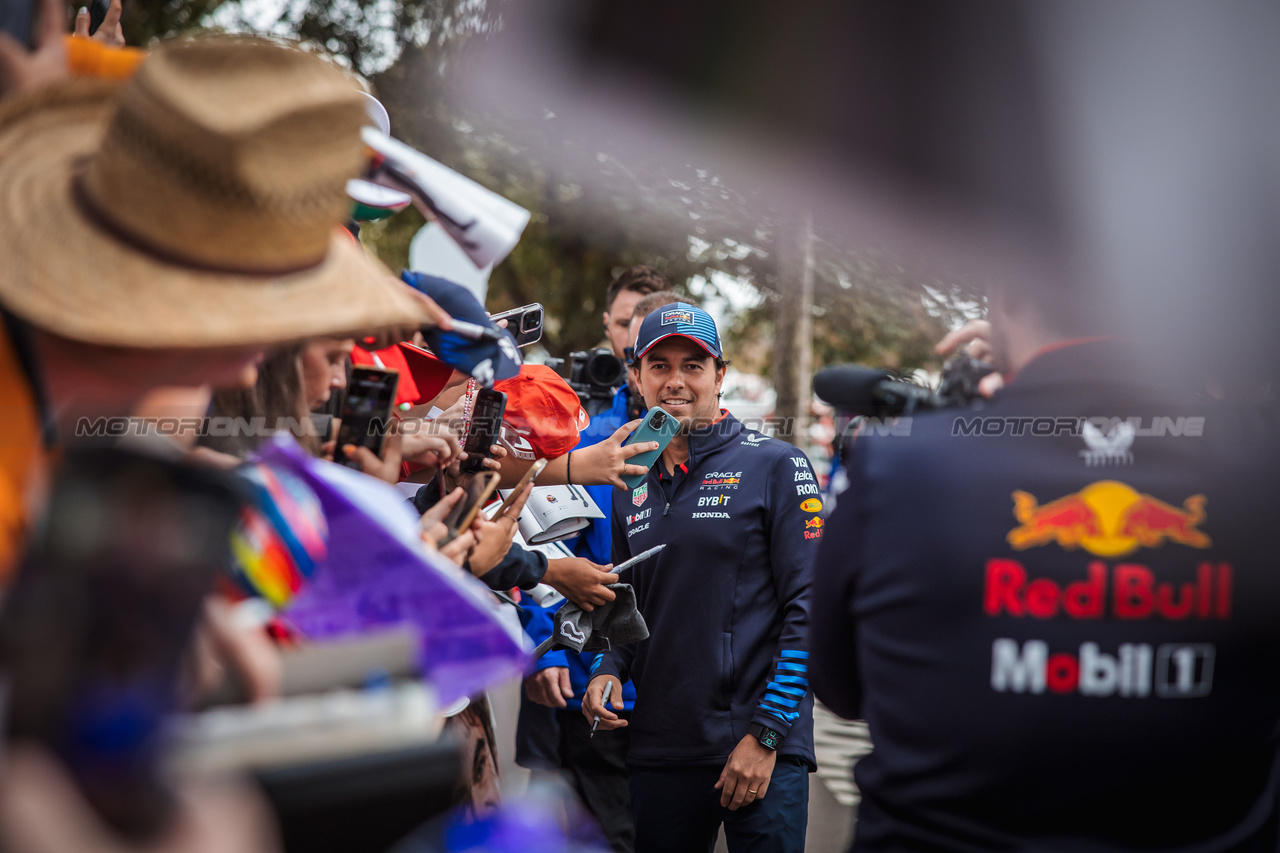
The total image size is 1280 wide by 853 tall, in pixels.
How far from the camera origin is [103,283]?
1204 mm

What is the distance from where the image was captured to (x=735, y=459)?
142 inches

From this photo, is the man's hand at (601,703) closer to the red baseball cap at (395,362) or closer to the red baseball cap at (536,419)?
the red baseball cap at (536,419)

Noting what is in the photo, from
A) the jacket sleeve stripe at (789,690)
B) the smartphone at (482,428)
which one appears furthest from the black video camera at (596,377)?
the smartphone at (482,428)

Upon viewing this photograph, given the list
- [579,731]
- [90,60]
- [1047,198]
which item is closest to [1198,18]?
[1047,198]

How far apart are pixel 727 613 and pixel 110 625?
111 inches

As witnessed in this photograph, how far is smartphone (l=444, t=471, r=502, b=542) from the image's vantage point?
7.19 feet

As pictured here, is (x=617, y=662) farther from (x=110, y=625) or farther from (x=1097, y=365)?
(x=110, y=625)

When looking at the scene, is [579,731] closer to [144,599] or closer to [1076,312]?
[1076,312]

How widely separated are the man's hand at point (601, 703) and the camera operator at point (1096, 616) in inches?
71.4

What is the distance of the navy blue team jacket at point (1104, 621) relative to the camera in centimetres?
172

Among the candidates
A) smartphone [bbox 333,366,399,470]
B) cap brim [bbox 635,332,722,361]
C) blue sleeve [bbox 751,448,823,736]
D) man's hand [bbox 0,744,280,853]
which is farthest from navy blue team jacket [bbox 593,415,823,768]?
man's hand [bbox 0,744,280,853]

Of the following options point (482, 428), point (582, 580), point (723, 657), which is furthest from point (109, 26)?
point (723, 657)

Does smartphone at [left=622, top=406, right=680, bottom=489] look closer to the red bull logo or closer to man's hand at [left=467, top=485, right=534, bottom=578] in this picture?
man's hand at [left=467, top=485, right=534, bottom=578]

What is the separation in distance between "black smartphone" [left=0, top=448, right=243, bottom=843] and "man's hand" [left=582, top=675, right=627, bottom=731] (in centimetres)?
280
